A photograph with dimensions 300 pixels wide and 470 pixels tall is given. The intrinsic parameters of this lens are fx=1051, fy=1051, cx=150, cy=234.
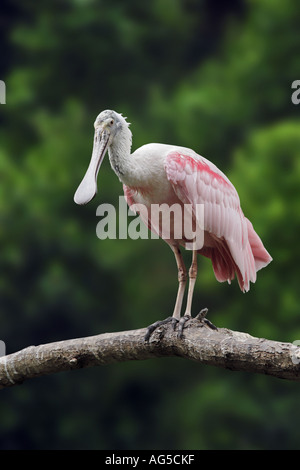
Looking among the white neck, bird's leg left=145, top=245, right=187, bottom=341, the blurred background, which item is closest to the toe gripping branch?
bird's leg left=145, top=245, right=187, bottom=341

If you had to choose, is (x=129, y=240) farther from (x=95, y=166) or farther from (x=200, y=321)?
(x=200, y=321)

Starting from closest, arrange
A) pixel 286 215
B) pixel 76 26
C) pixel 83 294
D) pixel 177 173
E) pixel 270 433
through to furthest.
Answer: pixel 177 173
pixel 286 215
pixel 270 433
pixel 83 294
pixel 76 26

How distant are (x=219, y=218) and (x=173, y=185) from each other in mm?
313

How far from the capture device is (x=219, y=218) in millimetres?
5133

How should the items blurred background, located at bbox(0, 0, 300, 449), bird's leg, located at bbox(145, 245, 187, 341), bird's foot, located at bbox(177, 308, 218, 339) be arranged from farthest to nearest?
blurred background, located at bbox(0, 0, 300, 449) < bird's leg, located at bbox(145, 245, 187, 341) < bird's foot, located at bbox(177, 308, 218, 339)

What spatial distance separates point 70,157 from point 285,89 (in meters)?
2.91

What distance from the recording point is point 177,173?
4.93m

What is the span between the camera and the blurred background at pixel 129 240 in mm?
11680

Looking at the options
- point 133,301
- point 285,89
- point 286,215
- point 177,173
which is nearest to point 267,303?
point 286,215

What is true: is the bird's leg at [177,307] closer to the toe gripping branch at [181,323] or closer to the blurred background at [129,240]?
the toe gripping branch at [181,323]

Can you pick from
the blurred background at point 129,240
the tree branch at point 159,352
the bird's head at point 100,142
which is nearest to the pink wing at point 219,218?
the bird's head at point 100,142

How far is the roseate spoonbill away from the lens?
16.3 feet

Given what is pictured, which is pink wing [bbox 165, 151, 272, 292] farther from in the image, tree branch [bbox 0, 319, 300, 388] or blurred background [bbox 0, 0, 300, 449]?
blurred background [bbox 0, 0, 300, 449]

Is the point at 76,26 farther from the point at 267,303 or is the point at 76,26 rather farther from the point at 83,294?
the point at 267,303
